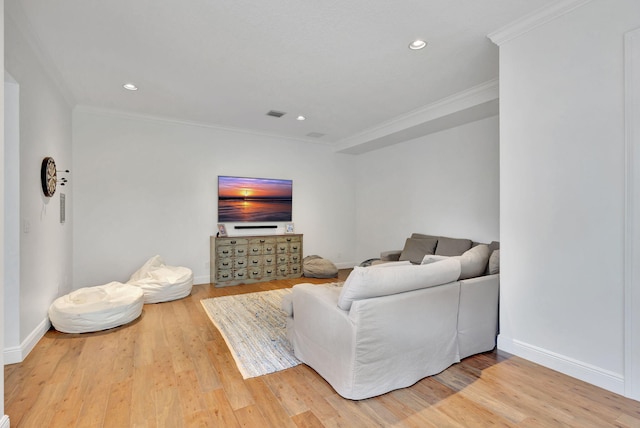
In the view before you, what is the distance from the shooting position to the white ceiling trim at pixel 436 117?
3.69m

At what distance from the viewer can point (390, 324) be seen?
206 cm

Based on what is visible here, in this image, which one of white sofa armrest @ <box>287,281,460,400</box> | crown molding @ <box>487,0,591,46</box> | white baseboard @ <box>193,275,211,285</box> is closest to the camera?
white sofa armrest @ <box>287,281,460,400</box>

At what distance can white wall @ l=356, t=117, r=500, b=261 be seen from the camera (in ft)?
14.1

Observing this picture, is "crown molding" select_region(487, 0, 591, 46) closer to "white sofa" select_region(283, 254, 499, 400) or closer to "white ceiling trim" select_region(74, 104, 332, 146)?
"white sofa" select_region(283, 254, 499, 400)

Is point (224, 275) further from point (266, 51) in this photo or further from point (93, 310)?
point (266, 51)

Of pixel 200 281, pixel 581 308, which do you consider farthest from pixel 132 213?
pixel 581 308

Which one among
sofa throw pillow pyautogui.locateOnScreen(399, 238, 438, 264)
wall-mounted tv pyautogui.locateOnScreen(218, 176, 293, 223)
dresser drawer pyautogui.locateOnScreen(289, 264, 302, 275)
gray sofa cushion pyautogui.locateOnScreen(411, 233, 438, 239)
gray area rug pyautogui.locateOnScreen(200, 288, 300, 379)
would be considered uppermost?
wall-mounted tv pyautogui.locateOnScreen(218, 176, 293, 223)

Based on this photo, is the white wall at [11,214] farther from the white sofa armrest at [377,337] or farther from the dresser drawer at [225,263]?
the dresser drawer at [225,263]

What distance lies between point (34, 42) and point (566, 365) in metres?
5.08

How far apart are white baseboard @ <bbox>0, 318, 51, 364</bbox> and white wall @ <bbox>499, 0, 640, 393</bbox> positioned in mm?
4056

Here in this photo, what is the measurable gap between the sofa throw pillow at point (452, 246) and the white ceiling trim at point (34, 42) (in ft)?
16.4

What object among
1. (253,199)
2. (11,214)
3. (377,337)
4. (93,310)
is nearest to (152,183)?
(253,199)

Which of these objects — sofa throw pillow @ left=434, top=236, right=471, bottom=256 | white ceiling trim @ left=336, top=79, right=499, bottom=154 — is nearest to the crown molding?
white ceiling trim @ left=336, top=79, right=499, bottom=154

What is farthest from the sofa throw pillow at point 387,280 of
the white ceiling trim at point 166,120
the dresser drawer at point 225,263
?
the white ceiling trim at point 166,120
